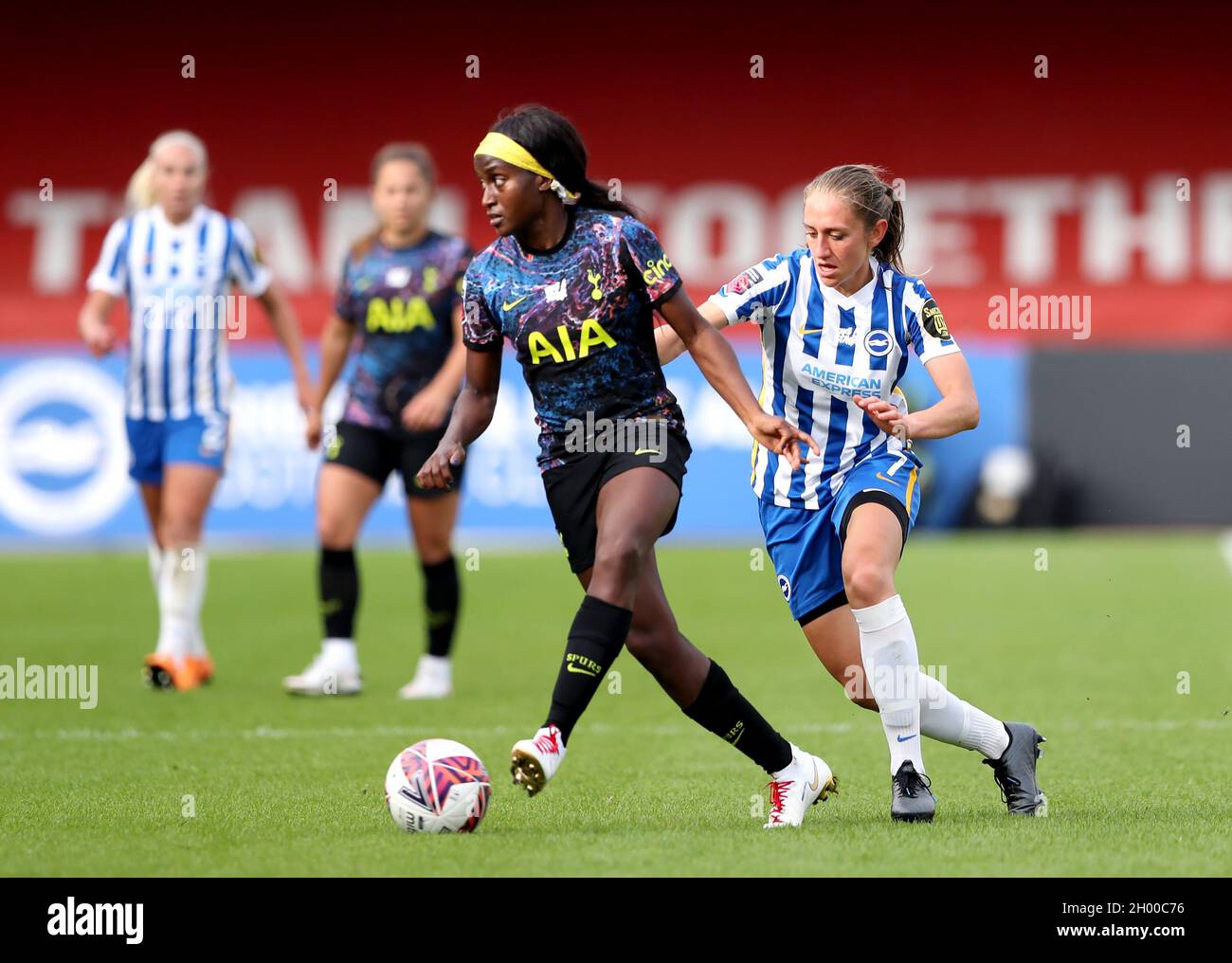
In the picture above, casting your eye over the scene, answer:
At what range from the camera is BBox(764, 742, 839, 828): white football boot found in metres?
5.37

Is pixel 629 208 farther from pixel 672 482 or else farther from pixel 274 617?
pixel 274 617

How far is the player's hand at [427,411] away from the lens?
8.46m

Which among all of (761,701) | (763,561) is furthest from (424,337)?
(763,561)

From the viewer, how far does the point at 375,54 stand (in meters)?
24.8

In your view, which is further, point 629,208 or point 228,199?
point 228,199

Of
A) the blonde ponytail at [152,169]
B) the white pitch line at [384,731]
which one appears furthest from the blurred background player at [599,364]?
the blonde ponytail at [152,169]

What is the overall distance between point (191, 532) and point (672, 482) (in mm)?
4434

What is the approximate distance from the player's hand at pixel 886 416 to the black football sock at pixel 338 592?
4.31 metres

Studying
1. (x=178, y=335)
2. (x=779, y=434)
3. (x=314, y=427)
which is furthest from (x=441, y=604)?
(x=779, y=434)

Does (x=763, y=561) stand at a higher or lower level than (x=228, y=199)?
lower

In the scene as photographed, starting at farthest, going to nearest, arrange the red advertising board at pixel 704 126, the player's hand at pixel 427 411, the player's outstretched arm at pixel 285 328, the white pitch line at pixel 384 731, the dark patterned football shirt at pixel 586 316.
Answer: the red advertising board at pixel 704 126
the player's outstretched arm at pixel 285 328
the player's hand at pixel 427 411
the white pitch line at pixel 384 731
the dark patterned football shirt at pixel 586 316

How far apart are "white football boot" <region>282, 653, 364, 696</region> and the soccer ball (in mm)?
3757

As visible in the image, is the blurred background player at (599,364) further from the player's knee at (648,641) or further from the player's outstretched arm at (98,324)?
A: the player's outstretched arm at (98,324)

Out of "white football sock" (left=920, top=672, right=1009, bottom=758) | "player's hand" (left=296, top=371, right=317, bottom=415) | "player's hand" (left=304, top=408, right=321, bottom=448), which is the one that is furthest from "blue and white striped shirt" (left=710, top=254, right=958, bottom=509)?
"player's hand" (left=296, top=371, right=317, bottom=415)
